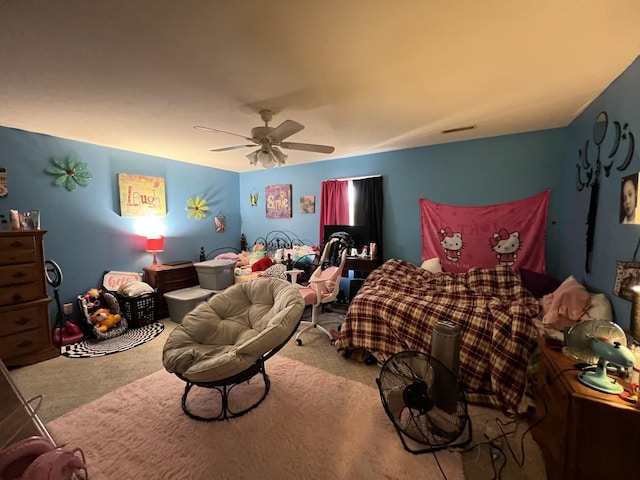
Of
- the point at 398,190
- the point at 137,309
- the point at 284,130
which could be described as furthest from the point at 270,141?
the point at 137,309

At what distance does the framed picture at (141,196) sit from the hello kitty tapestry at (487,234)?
3978 millimetres

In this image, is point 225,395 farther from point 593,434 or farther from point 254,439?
point 593,434

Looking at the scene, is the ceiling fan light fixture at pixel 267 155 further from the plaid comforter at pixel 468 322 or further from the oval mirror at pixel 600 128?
the oval mirror at pixel 600 128

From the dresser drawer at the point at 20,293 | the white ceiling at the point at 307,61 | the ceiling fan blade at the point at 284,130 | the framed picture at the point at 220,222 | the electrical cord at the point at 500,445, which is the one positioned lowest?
the electrical cord at the point at 500,445

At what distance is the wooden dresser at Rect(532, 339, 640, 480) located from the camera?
1.08m

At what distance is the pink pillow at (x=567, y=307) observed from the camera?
1.89m

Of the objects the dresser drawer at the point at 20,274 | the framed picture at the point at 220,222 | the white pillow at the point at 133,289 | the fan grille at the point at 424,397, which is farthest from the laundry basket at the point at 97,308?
the fan grille at the point at 424,397

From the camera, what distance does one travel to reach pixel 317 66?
174 cm

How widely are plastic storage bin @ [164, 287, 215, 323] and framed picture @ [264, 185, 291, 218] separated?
6.32 feet

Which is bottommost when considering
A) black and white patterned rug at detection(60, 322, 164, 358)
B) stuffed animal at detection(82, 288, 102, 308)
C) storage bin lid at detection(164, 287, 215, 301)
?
black and white patterned rug at detection(60, 322, 164, 358)

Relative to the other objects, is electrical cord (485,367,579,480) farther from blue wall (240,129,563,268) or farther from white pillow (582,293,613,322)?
blue wall (240,129,563,268)

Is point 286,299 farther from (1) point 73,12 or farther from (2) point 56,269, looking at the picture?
(2) point 56,269

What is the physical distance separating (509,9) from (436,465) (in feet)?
7.93

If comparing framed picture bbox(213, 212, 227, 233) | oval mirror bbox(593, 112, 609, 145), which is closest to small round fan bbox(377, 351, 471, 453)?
oval mirror bbox(593, 112, 609, 145)
